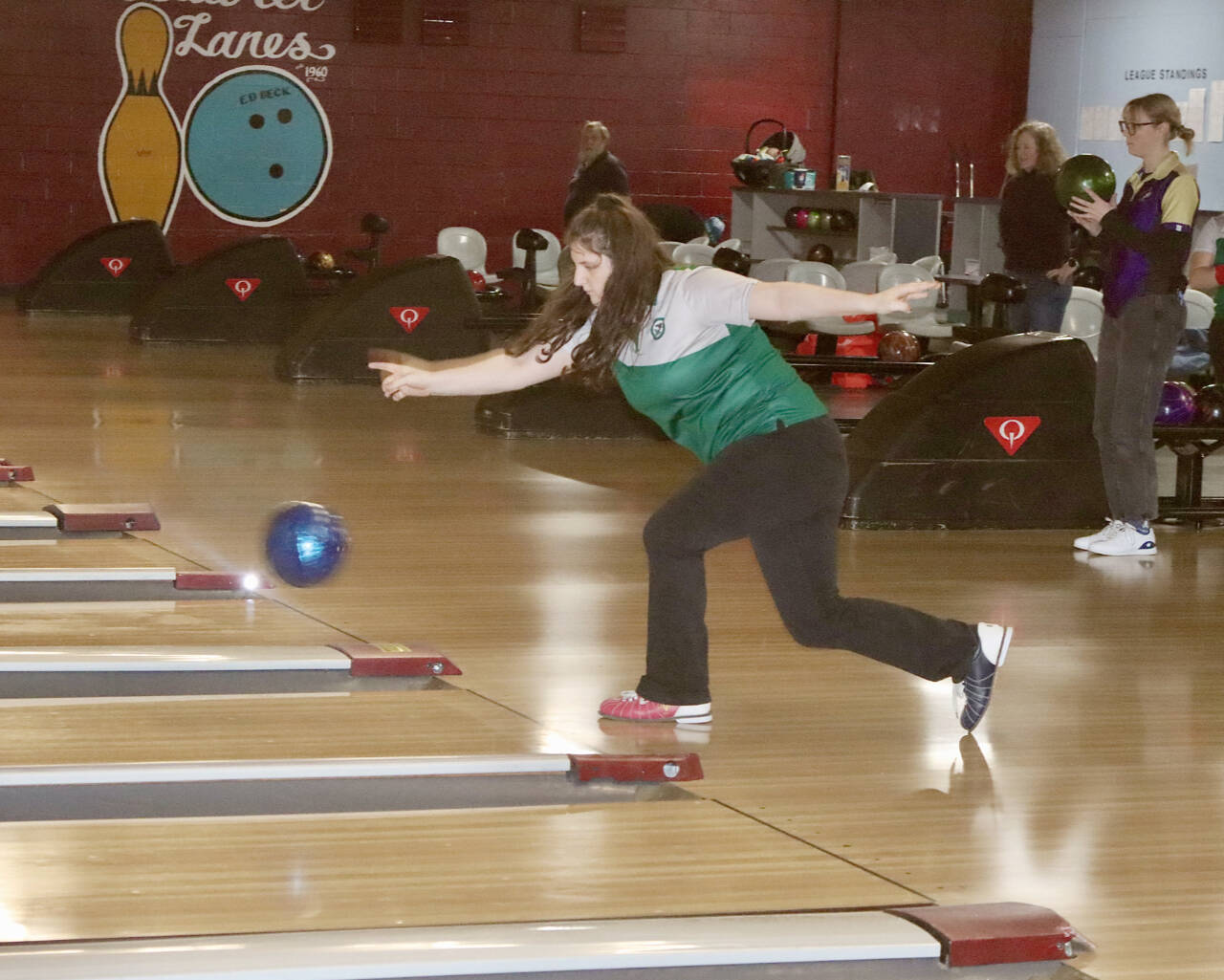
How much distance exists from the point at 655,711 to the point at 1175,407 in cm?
319

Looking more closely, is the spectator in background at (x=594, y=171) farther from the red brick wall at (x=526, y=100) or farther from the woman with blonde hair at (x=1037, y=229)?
the red brick wall at (x=526, y=100)

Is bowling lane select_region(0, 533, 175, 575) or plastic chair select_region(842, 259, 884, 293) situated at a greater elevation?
plastic chair select_region(842, 259, 884, 293)

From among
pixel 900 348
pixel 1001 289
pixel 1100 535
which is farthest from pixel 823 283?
pixel 1100 535

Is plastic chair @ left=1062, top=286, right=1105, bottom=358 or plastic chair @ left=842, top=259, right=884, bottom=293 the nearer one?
plastic chair @ left=1062, top=286, right=1105, bottom=358

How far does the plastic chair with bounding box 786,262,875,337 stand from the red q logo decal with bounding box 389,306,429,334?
195cm

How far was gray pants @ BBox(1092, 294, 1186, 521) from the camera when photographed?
5371 mm

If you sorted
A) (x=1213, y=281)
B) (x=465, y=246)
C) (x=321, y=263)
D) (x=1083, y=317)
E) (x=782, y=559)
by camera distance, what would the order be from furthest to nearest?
(x=465, y=246), (x=321, y=263), (x=1083, y=317), (x=1213, y=281), (x=782, y=559)

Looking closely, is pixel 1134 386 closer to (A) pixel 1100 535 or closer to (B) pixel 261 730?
(A) pixel 1100 535

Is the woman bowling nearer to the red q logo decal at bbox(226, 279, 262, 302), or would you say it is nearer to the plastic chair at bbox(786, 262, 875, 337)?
the plastic chair at bbox(786, 262, 875, 337)

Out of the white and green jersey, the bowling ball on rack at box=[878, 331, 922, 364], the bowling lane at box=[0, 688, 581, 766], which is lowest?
the bowling lane at box=[0, 688, 581, 766]

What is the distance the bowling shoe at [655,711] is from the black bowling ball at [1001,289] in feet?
13.9

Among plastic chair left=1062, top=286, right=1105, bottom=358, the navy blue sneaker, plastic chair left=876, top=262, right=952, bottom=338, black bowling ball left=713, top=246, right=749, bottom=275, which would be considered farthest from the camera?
plastic chair left=876, top=262, right=952, bottom=338

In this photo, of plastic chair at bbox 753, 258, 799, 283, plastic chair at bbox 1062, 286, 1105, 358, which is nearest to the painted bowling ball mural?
plastic chair at bbox 753, 258, 799, 283

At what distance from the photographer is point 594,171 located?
11125 millimetres
